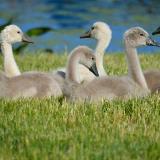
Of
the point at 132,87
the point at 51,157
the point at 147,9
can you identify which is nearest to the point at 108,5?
the point at 147,9

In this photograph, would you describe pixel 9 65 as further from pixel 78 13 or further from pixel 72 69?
pixel 78 13

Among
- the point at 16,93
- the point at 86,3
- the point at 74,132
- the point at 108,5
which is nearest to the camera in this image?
the point at 74,132

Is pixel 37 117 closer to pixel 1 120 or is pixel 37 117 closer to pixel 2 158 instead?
pixel 1 120

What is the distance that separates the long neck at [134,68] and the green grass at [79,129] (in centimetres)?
29

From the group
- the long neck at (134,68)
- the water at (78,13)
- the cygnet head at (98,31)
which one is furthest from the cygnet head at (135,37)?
the water at (78,13)

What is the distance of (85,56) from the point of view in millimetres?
7188

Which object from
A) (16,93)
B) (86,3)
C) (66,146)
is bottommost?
(86,3)

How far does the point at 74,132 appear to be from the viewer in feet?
17.5

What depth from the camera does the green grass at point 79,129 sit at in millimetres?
4805

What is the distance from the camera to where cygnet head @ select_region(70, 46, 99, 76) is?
707 cm

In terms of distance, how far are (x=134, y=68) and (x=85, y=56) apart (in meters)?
0.47

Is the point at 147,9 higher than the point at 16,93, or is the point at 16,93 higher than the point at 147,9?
the point at 16,93

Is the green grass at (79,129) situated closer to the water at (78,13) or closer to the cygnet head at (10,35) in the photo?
the cygnet head at (10,35)

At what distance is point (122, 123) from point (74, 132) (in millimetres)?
508
